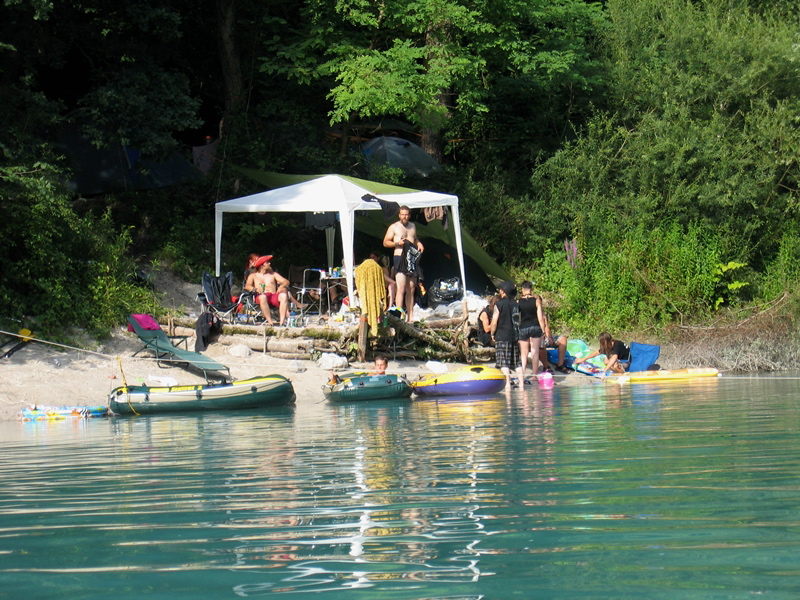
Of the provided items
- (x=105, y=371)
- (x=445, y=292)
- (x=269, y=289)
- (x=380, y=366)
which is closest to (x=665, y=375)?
(x=380, y=366)

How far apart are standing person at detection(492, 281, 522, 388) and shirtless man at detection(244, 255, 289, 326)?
140 inches

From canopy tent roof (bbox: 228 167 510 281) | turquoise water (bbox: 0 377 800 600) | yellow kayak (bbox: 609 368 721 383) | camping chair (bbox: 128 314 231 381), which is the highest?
canopy tent roof (bbox: 228 167 510 281)

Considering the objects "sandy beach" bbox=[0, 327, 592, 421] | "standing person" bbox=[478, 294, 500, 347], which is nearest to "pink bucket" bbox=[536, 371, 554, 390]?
"sandy beach" bbox=[0, 327, 592, 421]

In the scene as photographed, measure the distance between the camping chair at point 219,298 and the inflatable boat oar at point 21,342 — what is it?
273 cm

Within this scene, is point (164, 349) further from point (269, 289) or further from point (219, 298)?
point (269, 289)

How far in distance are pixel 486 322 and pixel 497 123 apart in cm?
964

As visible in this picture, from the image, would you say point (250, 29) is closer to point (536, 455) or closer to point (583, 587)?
point (536, 455)

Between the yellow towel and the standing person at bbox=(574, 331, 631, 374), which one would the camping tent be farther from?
the standing person at bbox=(574, 331, 631, 374)

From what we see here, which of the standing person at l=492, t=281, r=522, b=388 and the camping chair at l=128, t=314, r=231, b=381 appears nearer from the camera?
the camping chair at l=128, t=314, r=231, b=381

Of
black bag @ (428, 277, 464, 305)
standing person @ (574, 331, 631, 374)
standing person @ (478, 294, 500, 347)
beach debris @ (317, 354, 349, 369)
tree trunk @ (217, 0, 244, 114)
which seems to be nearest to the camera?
beach debris @ (317, 354, 349, 369)

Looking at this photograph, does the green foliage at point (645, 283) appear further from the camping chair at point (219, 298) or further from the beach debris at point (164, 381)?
the beach debris at point (164, 381)

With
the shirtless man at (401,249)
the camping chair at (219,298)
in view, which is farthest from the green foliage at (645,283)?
the camping chair at (219,298)

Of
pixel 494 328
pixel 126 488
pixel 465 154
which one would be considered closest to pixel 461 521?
pixel 126 488

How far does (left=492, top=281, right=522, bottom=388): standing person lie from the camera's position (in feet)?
49.5
